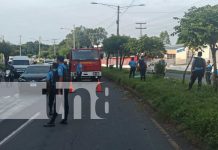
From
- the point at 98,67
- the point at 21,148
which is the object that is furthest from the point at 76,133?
the point at 98,67

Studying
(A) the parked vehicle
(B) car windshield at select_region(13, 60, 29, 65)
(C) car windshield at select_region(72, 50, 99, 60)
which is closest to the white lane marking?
(A) the parked vehicle

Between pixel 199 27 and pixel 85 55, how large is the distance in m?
18.2

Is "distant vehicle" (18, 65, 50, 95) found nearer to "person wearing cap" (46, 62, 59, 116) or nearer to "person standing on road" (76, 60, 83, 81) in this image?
"person wearing cap" (46, 62, 59, 116)

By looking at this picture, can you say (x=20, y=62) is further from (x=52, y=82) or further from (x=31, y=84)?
(x=52, y=82)

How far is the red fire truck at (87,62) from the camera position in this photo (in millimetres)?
33312

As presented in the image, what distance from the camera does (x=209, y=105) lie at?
1132 centimetres

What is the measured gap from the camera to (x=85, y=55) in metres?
34.0

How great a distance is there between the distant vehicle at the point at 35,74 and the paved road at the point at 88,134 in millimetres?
7739

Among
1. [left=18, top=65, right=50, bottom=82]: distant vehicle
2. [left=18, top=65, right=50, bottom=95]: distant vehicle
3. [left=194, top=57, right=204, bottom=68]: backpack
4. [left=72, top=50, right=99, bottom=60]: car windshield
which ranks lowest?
[left=18, top=65, right=50, bottom=95]: distant vehicle

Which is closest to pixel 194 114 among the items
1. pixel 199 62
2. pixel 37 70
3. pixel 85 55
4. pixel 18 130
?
pixel 18 130

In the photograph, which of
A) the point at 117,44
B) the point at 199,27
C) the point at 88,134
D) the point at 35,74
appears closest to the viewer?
the point at 88,134

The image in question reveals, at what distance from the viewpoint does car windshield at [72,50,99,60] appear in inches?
1329

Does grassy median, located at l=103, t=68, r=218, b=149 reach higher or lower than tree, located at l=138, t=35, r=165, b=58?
lower

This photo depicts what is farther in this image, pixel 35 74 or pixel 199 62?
pixel 35 74
